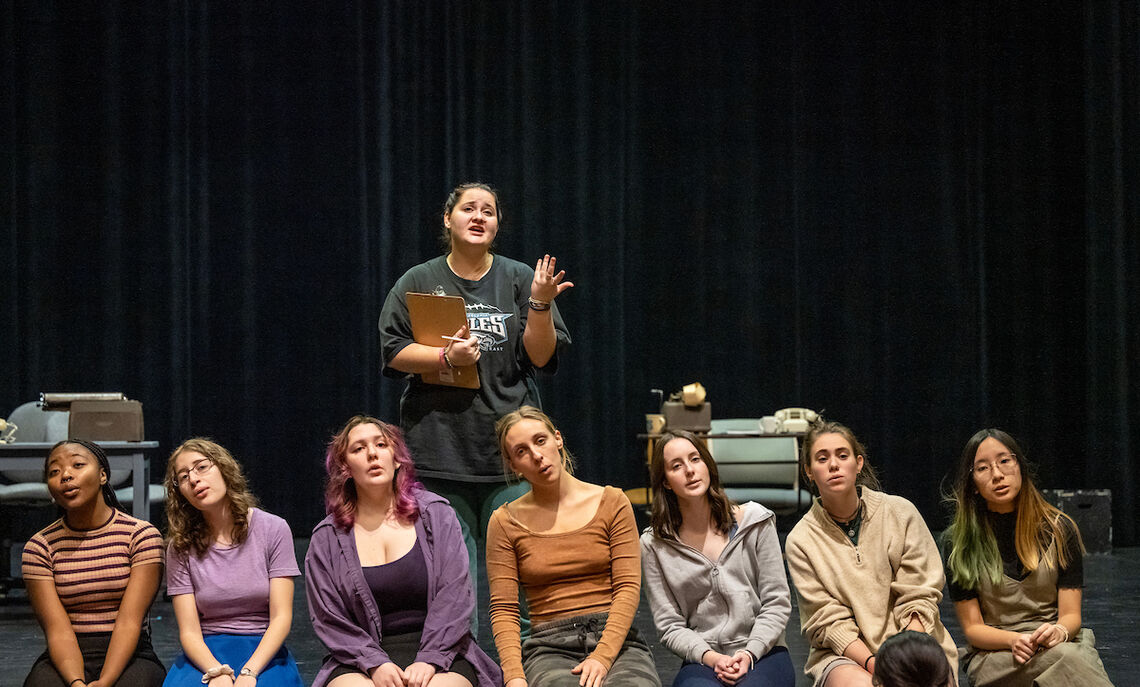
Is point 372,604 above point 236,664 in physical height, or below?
above

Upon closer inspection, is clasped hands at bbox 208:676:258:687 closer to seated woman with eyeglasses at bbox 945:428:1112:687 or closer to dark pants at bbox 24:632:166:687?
dark pants at bbox 24:632:166:687

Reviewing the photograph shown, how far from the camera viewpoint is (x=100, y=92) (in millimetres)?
6676

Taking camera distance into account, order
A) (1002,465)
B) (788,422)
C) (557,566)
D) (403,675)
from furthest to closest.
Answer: (788,422) < (1002,465) < (557,566) < (403,675)

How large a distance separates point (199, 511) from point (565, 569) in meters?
0.96

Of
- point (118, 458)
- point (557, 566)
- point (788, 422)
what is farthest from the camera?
point (788, 422)

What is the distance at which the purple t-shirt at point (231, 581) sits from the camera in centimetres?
270

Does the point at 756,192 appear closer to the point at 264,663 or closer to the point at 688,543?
the point at 688,543

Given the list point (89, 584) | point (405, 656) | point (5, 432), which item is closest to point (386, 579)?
point (405, 656)

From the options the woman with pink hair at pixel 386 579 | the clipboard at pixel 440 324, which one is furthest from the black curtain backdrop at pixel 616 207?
the woman with pink hair at pixel 386 579

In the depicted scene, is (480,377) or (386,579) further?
(480,377)

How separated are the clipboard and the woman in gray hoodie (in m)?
0.55

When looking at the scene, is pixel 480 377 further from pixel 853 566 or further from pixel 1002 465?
pixel 1002 465

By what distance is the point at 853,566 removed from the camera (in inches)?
108

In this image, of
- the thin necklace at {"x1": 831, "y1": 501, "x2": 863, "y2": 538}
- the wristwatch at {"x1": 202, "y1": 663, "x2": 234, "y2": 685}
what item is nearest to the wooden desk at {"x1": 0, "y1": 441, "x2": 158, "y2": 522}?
the wristwatch at {"x1": 202, "y1": 663, "x2": 234, "y2": 685}
